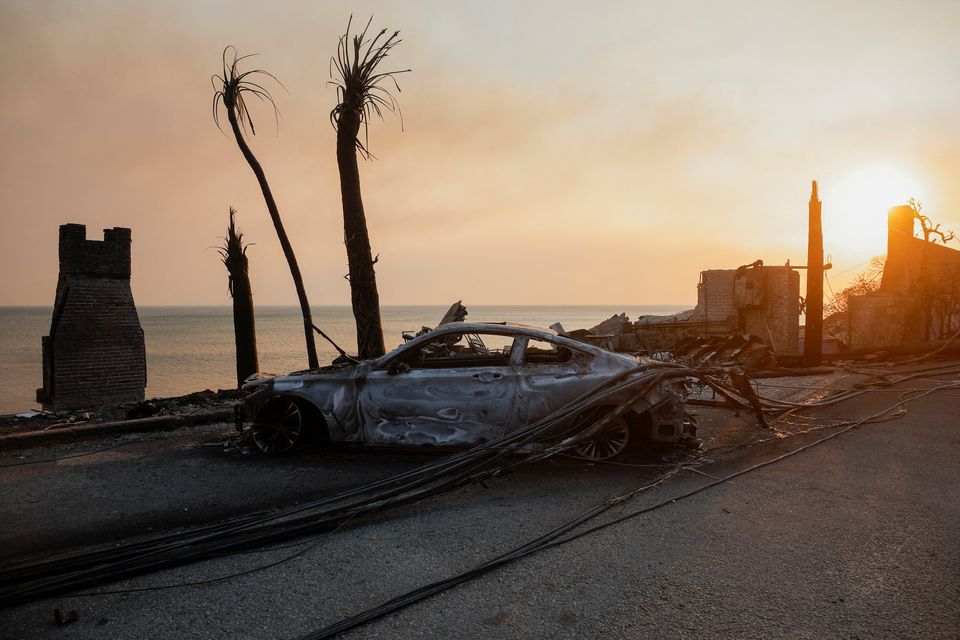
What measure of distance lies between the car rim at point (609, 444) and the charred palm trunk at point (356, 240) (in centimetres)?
583

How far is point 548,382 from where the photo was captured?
21.2 ft

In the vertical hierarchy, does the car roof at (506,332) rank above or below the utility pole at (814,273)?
below

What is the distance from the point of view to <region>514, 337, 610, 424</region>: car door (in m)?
6.43

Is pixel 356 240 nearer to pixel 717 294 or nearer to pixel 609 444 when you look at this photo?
pixel 609 444

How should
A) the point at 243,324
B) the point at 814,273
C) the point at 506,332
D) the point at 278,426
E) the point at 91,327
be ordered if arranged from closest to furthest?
the point at 506,332
the point at 278,426
the point at 91,327
the point at 814,273
the point at 243,324

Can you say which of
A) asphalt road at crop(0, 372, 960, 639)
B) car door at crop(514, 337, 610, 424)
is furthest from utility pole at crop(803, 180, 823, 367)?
car door at crop(514, 337, 610, 424)

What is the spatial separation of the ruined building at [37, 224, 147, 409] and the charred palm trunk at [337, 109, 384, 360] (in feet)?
23.0

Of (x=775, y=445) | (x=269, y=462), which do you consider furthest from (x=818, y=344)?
(x=269, y=462)

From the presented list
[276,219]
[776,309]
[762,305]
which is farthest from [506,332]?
[776,309]

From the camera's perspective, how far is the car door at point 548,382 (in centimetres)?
643

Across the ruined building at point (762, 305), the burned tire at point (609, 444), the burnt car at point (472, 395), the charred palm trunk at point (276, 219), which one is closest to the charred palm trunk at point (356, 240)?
the charred palm trunk at point (276, 219)

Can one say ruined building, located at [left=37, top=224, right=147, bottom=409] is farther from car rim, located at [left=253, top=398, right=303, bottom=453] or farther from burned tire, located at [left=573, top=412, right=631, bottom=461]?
burned tire, located at [left=573, top=412, right=631, bottom=461]

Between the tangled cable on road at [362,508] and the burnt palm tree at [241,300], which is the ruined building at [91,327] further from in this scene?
the tangled cable on road at [362,508]

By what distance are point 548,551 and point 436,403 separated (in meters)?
2.62
